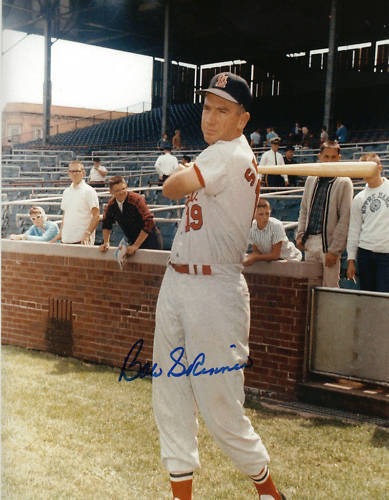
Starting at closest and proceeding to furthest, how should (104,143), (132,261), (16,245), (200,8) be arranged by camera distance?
(132,261) < (16,245) < (200,8) < (104,143)

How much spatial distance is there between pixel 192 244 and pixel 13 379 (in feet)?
9.22

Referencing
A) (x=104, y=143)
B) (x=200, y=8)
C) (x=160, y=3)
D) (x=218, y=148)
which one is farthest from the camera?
(x=104, y=143)

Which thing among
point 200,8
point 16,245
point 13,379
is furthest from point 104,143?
point 13,379

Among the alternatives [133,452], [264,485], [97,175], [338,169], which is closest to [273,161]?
[97,175]

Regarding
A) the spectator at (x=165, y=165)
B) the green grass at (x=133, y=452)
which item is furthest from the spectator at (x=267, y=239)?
the spectator at (x=165, y=165)

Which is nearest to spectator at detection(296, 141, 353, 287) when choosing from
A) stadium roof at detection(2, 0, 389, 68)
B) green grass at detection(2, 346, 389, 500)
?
green grass at detection(2, 346, 389, 500)

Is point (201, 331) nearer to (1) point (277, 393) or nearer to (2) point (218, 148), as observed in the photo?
(2) point (218, 148)

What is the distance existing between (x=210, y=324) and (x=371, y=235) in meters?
2.18

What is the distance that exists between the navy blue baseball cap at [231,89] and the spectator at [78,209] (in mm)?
3364

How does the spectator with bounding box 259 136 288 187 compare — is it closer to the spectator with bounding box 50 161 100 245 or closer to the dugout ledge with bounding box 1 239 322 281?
the spectator with bounding box 50 161 100 245

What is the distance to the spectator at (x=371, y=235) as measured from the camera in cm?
413

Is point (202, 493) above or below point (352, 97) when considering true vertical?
below

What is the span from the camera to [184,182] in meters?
2.24

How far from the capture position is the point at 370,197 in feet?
13.8
